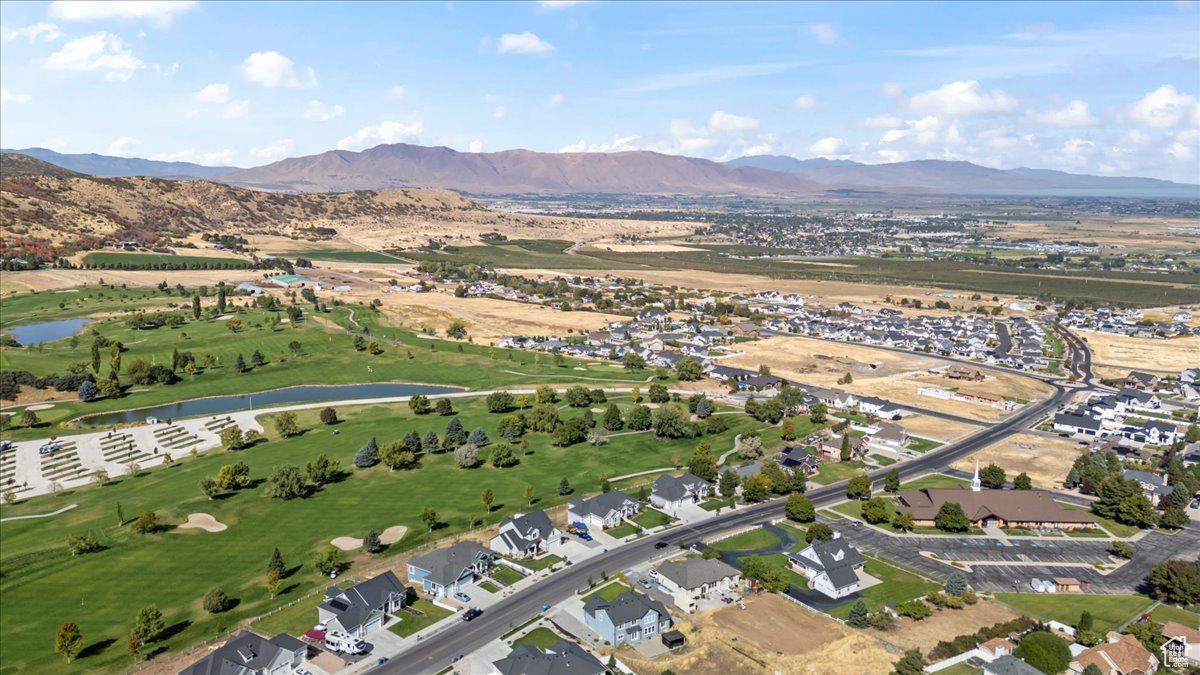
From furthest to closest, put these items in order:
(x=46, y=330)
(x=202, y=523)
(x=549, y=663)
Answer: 1. (x=46, y=330)
2. (x=202, y=523)
3. (x=549, y=663)

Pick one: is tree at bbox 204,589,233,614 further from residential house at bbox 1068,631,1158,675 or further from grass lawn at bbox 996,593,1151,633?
grass lawn at bbox 996,593,1151,633

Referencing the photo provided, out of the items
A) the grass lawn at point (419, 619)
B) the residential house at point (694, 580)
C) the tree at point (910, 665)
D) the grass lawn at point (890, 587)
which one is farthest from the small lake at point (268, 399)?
the tree at point (910, 665)

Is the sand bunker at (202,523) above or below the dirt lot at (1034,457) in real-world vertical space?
above

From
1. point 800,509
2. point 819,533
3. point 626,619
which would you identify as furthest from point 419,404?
point 626,619

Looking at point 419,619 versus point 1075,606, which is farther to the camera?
point 1075,606

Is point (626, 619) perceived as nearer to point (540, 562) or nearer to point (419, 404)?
point (540, 562)

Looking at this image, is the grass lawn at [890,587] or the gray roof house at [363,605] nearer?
the gray roof house at [363,605]

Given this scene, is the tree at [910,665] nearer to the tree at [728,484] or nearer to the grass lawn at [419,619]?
the tree at [728,484]
